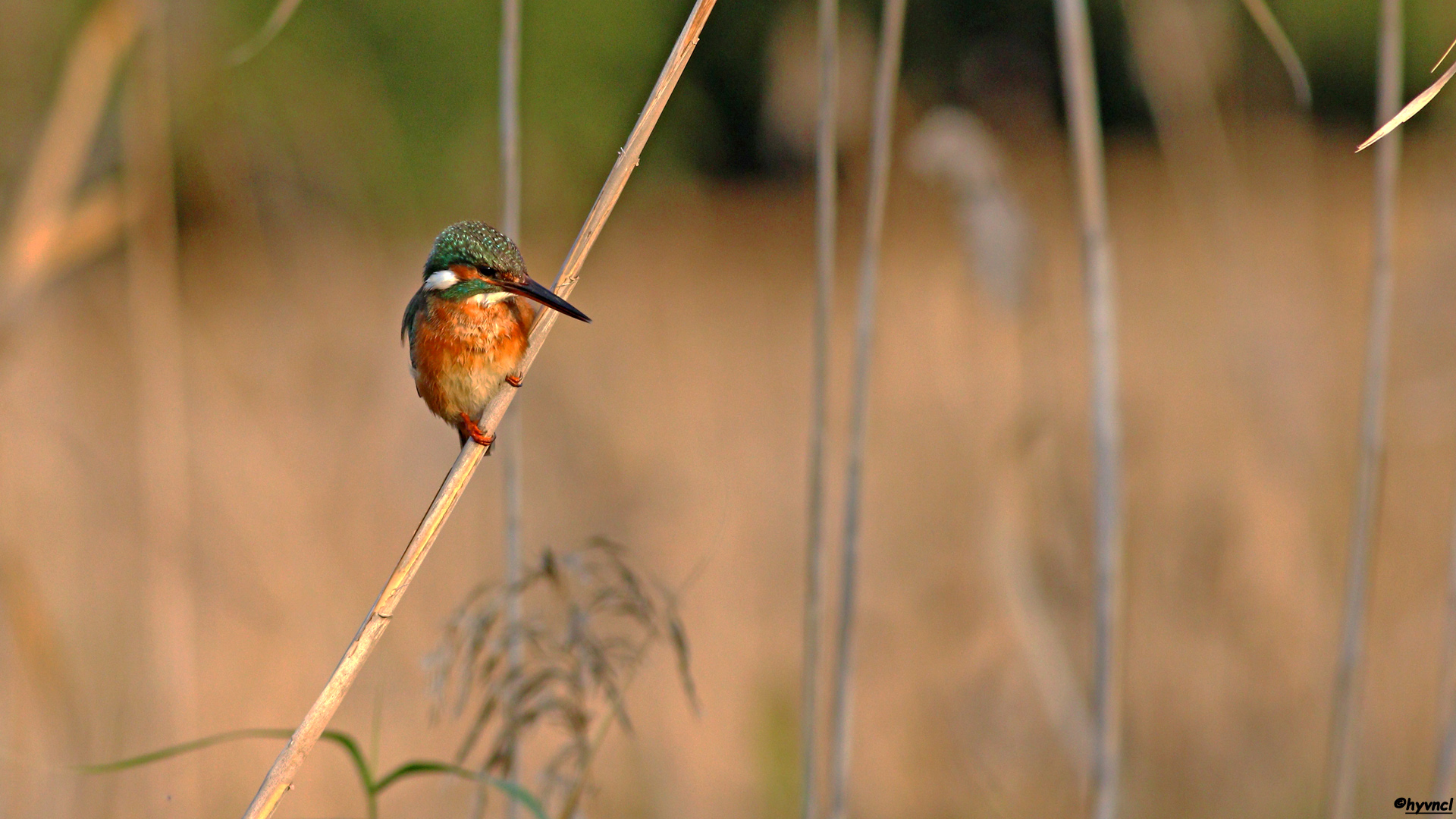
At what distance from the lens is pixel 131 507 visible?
4574mm

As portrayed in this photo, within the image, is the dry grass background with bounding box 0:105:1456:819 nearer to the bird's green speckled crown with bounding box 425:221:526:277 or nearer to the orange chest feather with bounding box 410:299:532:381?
the orange chest feather with bounding box 410:299:532:381

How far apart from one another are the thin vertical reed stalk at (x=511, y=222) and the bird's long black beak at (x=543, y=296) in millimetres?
245

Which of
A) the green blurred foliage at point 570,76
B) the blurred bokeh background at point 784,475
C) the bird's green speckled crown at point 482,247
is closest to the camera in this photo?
the bird's green speckled crown at point 482,247

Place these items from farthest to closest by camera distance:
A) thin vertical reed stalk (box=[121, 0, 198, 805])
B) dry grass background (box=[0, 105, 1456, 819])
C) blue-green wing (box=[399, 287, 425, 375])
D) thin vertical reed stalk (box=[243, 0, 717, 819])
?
dry grass background (box=[0, 105, 1456, 819]) < thin vertical reed stalk (box=[121, 0, 198, 805]) < blue-green wing (box=[399, 287, 425, 375]) < thin vertical reed stalk (box=[243, 0, 717, 819])

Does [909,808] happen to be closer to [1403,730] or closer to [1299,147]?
[1403,730]

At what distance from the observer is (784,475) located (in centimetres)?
477

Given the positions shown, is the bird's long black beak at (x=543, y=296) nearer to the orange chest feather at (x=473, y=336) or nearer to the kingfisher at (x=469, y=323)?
the kingfisher at (x=469, y=323)

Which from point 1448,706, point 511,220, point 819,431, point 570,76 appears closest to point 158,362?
point 511,220

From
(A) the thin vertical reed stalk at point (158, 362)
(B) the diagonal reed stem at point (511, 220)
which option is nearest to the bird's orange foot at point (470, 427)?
(B) the diagonal reed stem at point (511, 220)

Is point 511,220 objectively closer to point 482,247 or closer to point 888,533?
point 482,247

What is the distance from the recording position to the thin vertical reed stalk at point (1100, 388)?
74.9 inches

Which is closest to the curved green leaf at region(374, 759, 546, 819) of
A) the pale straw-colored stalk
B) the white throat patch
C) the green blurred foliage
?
the white throat patch

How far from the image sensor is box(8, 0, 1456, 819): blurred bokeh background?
117 inches

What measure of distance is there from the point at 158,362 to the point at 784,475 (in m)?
2.59
